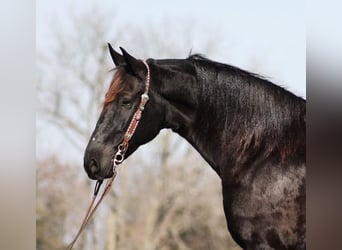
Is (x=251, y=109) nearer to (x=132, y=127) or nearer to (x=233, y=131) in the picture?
(x=233, y=131)

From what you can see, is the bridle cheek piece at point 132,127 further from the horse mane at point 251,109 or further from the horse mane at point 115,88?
the horse mane at point 251,109

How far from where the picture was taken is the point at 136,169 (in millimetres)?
3010

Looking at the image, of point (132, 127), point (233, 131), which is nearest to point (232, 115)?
point (233, 131)

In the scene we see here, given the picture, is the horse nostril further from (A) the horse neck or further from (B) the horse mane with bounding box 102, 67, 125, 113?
(A) the horse neck

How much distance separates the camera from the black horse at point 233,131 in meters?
1.79

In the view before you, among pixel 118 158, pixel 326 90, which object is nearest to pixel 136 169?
pixel 118 158

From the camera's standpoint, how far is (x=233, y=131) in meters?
1.88

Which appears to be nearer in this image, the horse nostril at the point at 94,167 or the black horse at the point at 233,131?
the black horse at the point at 233,131

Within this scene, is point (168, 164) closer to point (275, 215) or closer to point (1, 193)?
point (275, 215)

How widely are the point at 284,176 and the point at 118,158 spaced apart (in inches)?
23.2

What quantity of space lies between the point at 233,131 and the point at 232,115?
0.06 metres

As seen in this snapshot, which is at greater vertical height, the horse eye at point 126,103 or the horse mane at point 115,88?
the horse mane at point 115,88

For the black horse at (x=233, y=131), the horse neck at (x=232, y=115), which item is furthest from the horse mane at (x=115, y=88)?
the horse neck at (x=232, y=115)

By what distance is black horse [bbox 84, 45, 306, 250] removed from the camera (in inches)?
70.6
